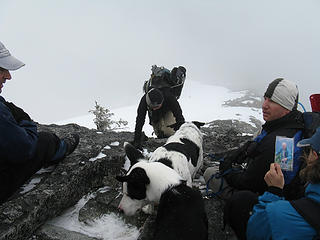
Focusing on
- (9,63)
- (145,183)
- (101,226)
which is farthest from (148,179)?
(9,63)

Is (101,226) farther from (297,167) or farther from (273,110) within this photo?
(273,110)

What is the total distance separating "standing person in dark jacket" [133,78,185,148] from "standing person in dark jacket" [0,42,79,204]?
243 cm

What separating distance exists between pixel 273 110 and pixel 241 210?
52.4 inches

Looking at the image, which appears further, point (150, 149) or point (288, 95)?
point (150, 149)

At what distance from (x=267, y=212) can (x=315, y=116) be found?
1520mm

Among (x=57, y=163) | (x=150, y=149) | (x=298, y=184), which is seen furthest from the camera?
(x=150, y=149)

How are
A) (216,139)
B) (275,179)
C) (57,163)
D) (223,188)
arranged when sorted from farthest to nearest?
(216,139) → (57,163) → (223,188) → (275,179)

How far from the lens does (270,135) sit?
112 inches

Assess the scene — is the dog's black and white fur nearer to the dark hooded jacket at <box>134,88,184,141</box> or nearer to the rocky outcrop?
the rocky outcrop

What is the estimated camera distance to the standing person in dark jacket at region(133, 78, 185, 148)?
17.8 ft

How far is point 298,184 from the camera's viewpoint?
2689 mm

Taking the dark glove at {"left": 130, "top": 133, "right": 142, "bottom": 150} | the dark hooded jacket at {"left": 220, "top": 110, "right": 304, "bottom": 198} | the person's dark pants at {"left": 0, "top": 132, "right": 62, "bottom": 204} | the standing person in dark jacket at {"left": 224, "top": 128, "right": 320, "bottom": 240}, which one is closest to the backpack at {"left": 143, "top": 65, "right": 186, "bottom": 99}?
the dark glove at {"left": 130, "top": 133, "right": 142, "bottom": 150}

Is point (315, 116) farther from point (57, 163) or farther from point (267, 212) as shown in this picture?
point (57, 163)

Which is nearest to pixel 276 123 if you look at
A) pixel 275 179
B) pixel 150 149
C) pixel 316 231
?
pixel 275 179
